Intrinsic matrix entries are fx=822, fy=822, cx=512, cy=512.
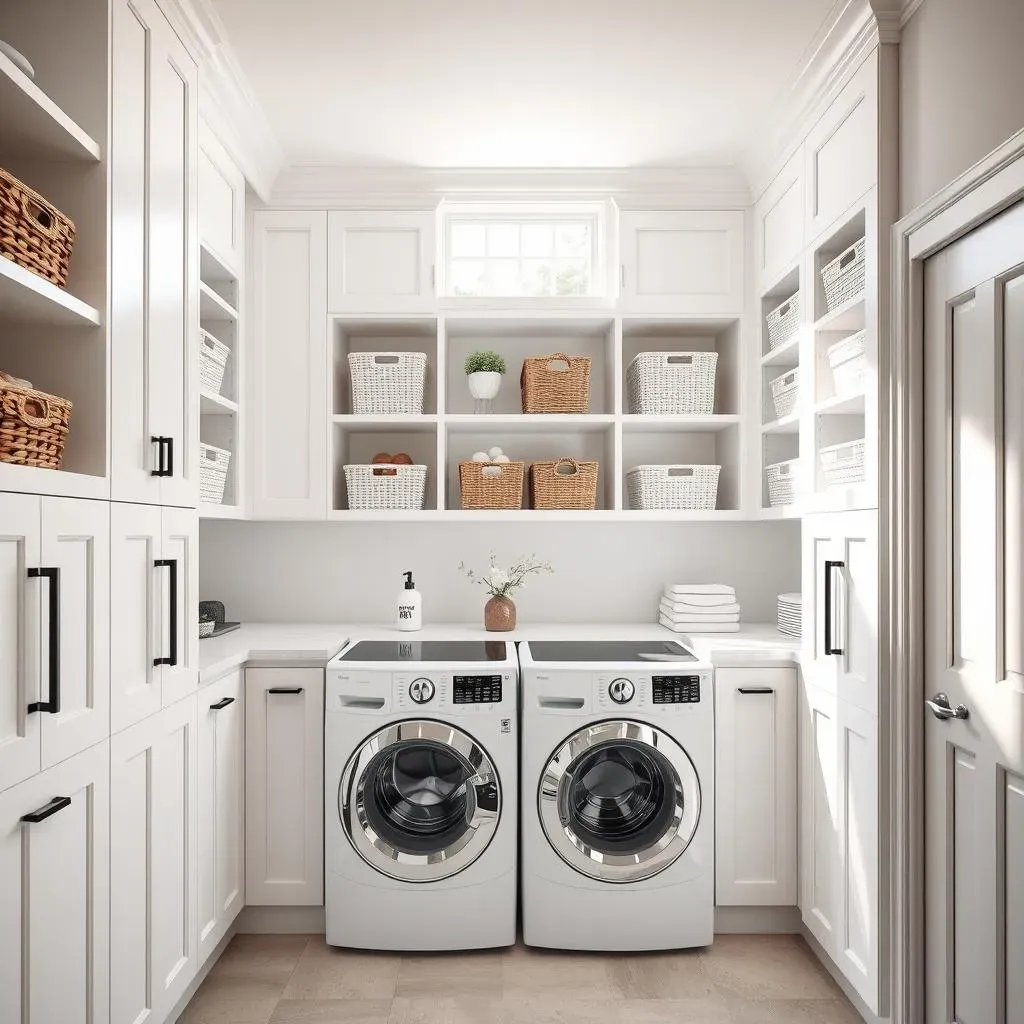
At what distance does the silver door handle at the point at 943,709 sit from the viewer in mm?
1798

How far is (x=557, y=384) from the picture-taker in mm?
3164

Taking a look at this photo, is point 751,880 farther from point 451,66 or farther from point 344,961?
point 451,66

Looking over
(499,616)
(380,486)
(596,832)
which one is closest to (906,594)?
(596,832)

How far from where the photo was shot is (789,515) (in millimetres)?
2787

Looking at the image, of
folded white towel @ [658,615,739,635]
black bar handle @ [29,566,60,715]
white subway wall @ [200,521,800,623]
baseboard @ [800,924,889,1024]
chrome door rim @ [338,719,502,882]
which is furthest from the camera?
white subway wall @ [200,521,800,623]

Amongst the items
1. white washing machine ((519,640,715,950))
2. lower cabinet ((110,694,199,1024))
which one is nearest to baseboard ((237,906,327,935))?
lower cabinet ((110,694,199,1024))

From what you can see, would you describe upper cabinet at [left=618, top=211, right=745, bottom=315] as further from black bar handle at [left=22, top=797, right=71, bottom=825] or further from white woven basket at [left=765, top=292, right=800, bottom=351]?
black bar handle at [left=22, top=797, right=71, bottom=825]

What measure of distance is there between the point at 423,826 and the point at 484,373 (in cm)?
164

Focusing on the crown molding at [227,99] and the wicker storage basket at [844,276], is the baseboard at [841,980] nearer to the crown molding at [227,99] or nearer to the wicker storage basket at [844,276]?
the wicker storage basket at [844,276]

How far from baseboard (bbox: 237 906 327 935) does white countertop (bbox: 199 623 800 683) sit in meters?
0.82

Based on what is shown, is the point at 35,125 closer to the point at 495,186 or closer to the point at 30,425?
the point at 30,425

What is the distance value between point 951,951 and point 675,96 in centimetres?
247

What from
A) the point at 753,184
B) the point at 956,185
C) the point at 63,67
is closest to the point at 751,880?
the point at 956,185

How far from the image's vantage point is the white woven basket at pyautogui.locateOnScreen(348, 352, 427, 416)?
315 cm
